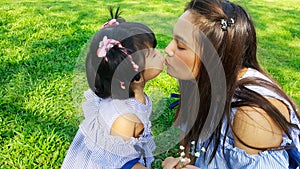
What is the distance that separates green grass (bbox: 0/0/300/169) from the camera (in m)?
2.32

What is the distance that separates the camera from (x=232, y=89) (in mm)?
1658

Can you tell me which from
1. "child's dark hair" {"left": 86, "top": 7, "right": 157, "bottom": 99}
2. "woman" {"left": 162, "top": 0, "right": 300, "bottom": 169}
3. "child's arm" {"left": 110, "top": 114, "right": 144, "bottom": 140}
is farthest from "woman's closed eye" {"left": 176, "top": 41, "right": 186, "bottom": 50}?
"child's arm" {"left": 110, "top": 114, "right": 144, "bottom": 140}

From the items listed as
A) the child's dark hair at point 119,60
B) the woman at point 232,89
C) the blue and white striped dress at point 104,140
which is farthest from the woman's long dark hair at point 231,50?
the blue and white striped dress at point 104,140

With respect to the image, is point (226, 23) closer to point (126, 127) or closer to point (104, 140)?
point (126, 127)

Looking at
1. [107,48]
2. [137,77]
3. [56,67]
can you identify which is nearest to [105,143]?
[137,77]

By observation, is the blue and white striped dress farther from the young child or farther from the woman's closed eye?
the woman's closed eye

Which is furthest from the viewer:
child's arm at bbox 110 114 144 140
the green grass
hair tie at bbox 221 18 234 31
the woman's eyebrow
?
the green grass

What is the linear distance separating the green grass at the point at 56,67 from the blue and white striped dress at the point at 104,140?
0.22 meters

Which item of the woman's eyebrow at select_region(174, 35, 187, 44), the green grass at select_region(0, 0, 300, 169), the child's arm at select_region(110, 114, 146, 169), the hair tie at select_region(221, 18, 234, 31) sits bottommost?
the green grass at select_region(0, 0, 300, 169)

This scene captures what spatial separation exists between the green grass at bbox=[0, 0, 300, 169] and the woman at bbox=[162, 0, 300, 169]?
41 cm

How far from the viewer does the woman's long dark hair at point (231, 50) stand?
5.16 feet

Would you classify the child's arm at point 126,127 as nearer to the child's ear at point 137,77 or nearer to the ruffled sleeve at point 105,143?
the ruffled sleeve at point 105,143

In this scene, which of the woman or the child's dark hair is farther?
the child's dark hair

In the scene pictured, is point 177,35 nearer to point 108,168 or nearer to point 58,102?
point 108,168
